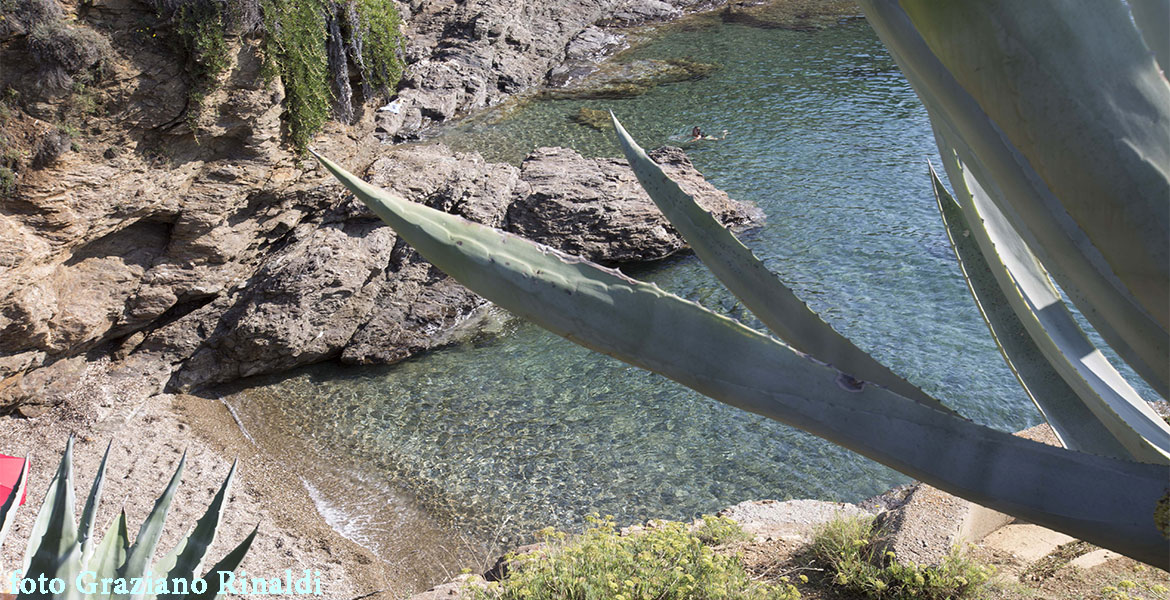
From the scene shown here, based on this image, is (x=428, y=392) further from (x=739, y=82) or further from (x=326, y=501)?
(x=739, y=82)

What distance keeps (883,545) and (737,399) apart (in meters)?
2.57

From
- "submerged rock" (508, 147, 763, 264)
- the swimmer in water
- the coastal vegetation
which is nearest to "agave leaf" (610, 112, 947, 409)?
the coastal vegetation

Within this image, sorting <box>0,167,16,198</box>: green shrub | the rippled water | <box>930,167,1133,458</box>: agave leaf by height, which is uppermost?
<box>930,167,1133,458</box>: agave leaf

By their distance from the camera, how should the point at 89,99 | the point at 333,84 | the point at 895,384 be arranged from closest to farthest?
the point at 895,384 → the point at 89,99 → the point at 333,84

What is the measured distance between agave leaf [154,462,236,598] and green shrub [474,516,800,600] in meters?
1.34

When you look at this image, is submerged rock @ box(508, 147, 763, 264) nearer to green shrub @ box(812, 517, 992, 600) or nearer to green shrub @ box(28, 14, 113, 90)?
green shrub @ box(28, 14, 113, 90)

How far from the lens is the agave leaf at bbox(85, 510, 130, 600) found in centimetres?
236

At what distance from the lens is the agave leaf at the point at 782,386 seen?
1.12 m

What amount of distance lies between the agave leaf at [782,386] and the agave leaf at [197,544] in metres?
1.25

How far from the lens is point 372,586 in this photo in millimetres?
4906

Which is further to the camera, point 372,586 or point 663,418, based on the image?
point 663,418

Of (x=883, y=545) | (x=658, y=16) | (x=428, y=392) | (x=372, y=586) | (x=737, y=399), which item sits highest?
(x=658, y=16)

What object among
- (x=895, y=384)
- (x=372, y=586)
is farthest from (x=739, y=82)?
(x=895, y=384)

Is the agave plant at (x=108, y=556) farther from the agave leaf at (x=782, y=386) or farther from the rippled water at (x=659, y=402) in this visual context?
the rippled water at (x=659, y=402)
